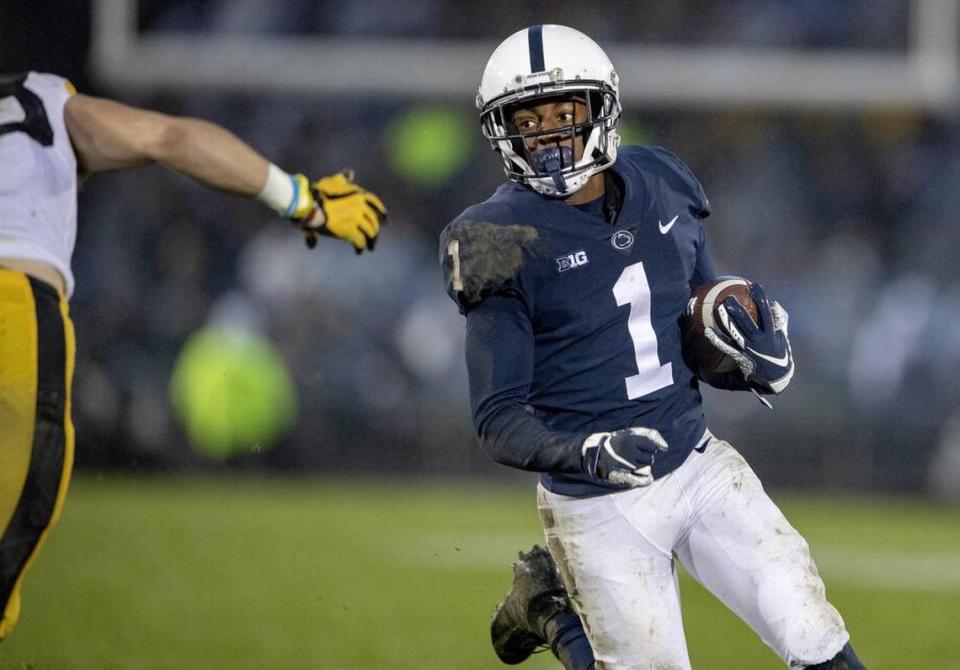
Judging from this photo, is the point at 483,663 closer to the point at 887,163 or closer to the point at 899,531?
the point at 899,531

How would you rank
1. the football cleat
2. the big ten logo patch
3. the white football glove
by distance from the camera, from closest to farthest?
the white football glove, the big ten logo patch, the football cleat

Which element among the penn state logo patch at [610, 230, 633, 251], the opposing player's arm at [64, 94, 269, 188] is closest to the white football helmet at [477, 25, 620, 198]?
the penn state logo patch at [610, 230, 633, 251]

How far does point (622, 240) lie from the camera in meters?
A: 3.51

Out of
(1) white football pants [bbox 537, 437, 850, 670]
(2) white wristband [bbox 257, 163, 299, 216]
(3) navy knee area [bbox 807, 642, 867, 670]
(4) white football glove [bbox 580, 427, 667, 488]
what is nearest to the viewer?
(4) white football glove [bbox 580, 427, 667, 488]

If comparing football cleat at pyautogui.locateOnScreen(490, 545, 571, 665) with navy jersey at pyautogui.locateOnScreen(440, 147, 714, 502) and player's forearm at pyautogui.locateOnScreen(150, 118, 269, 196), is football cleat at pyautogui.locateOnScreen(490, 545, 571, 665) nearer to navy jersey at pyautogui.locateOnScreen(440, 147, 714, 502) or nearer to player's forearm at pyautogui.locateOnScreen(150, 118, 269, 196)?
navy jersey at pyautogui.locateOnScreen(440, 147, 714, 502)

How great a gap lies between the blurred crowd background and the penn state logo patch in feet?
23.3

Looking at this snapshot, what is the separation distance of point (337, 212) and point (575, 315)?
61cm

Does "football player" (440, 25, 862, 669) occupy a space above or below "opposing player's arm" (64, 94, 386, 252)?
below

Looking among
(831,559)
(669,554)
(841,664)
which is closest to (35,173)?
(669,554)

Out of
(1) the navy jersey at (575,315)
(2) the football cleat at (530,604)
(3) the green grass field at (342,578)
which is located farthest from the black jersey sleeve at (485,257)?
(3) the green grass field at (342,578)

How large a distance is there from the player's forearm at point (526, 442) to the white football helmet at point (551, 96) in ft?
1.78

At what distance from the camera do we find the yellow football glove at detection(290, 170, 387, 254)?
3588mm

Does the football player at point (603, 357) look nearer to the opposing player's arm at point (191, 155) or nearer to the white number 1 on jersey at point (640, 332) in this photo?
the white number 1 on jersey at point (640, 332)

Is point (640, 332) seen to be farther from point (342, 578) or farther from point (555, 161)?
point (342, 578)
